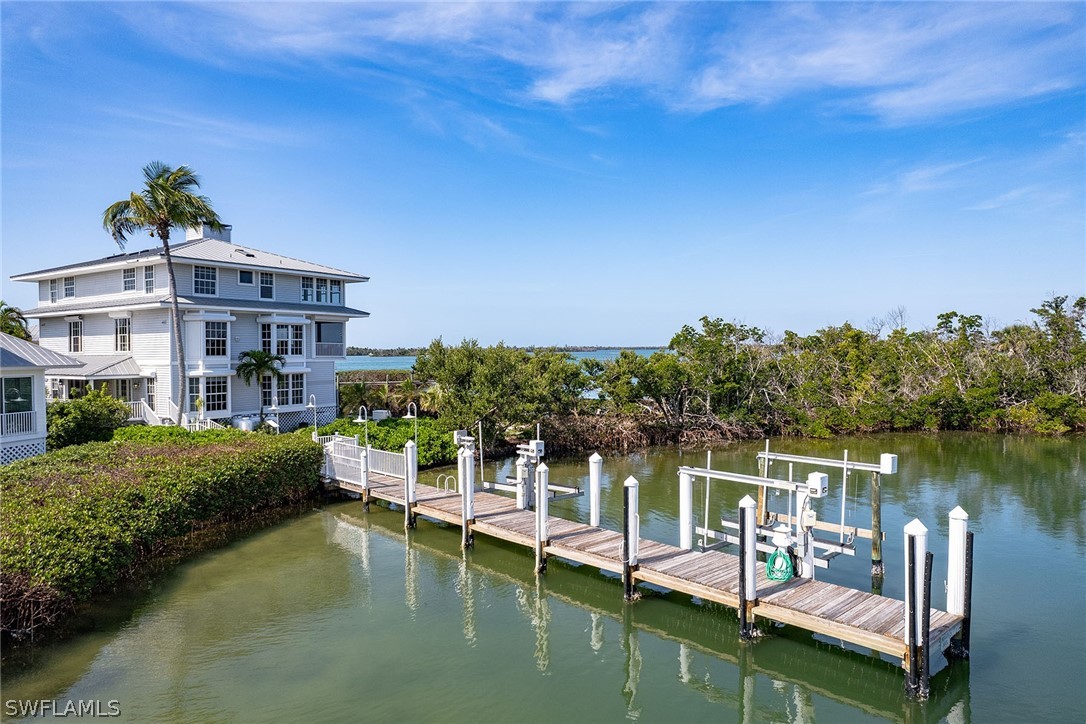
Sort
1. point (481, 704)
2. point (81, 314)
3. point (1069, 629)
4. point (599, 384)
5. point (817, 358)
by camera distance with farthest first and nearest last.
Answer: point (817, 358), point (599, 384), point (81, 314), point (1069, 629), point (481, 704)

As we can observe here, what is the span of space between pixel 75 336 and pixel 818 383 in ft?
117

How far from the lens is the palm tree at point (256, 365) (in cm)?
2631

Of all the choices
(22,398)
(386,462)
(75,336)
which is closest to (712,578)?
(386,462)

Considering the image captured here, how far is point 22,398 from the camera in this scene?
771 inches

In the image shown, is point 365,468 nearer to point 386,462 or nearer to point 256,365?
point 386,462

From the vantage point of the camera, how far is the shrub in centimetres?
2130

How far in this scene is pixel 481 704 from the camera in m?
8.70

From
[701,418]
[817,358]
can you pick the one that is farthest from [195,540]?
[817,358]

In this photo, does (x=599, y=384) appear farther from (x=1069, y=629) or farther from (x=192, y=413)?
(x=1069, y=629)

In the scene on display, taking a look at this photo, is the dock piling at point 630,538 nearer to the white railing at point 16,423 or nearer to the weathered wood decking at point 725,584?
the weathered wood decking at point 725,584

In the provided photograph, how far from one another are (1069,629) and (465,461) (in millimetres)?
11090

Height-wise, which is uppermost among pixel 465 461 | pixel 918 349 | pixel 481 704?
pixel 918 349

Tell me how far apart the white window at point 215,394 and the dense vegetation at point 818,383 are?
312 inches

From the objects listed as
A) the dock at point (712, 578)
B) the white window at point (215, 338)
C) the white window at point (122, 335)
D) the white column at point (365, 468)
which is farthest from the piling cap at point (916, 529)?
the white window at point (122, 335)
